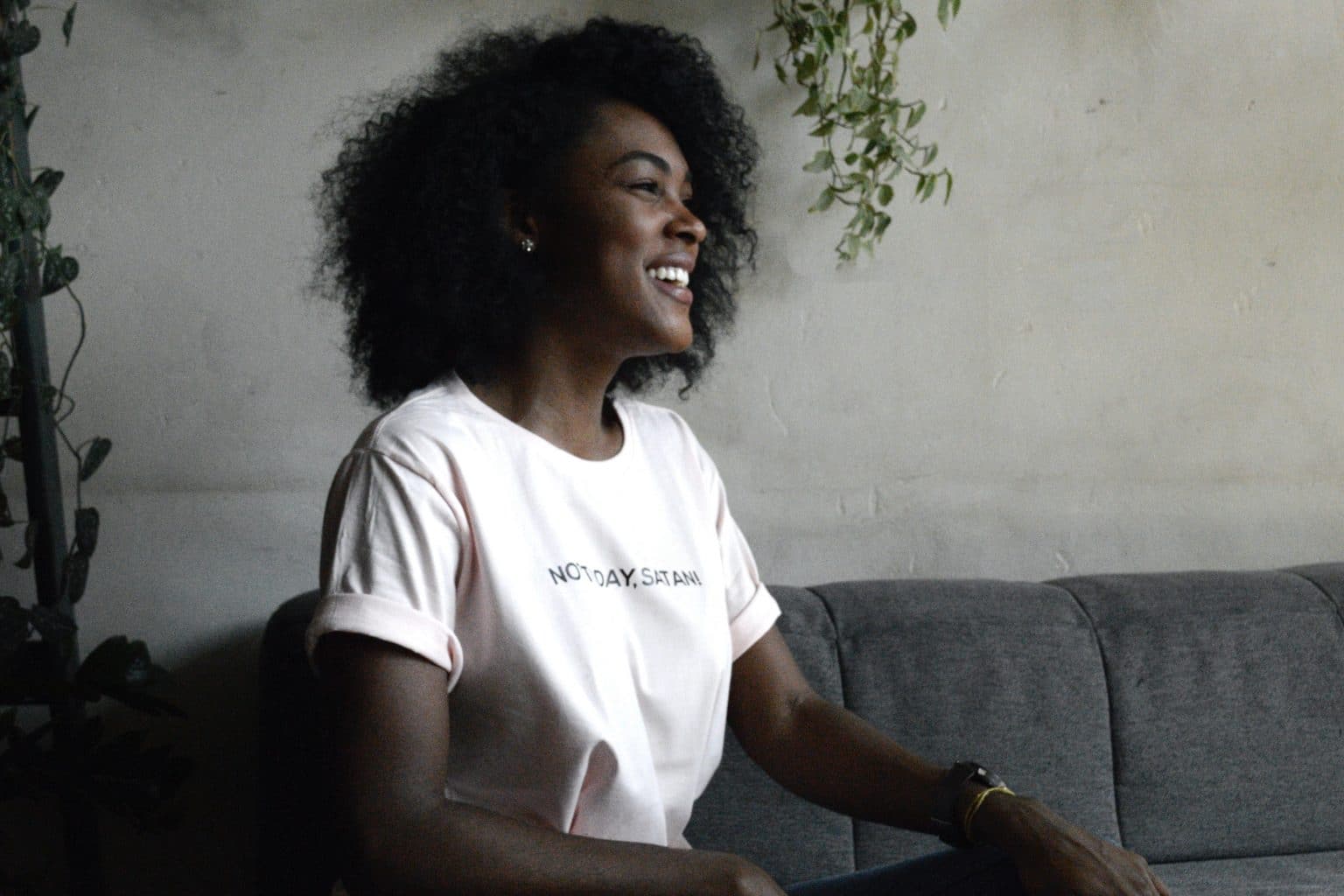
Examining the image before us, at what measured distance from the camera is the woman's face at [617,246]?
141 centimetres

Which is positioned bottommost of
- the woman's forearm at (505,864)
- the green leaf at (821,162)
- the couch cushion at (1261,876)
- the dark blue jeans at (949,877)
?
the couch cushion at (1261,876)

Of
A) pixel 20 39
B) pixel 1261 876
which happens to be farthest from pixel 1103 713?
pixel 20 39

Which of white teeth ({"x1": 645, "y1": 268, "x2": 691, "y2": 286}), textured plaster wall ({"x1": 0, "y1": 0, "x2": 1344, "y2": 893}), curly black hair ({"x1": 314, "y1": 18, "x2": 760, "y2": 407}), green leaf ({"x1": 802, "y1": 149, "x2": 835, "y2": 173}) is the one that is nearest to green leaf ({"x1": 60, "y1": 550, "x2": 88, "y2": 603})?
textured plaster wall ({"x1": 0, "y1": 0, "x2": 1344, "y2": 893})

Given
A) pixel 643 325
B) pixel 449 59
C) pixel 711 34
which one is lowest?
pixel 643 325

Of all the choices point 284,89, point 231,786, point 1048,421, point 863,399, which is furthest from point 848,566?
point 284,89

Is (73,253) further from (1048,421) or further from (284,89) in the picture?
(1048,421)

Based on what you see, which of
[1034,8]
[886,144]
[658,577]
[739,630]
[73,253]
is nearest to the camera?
[658,577]

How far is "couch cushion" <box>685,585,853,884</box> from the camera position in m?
1.69

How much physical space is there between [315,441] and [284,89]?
51 cm

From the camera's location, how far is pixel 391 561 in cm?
117

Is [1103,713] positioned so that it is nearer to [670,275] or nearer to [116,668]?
[670,275]

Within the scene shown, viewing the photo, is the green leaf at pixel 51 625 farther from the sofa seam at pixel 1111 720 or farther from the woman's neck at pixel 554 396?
the sofa seam at pixel 1111 720

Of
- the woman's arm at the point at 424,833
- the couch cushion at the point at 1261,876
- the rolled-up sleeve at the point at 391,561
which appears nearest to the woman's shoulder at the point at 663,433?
the rolled-up sleeve at the point at 391,561

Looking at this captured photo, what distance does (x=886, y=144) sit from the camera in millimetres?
2055
